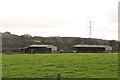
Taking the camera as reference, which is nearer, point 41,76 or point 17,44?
point 41,76

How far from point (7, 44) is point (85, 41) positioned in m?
33.3

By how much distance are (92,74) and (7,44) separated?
111389mm

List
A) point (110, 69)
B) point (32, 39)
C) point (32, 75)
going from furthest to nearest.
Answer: point (32, 39) → point (110, 69) → point (32, 75)

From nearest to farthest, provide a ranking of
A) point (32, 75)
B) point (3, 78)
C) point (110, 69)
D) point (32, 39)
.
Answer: point (3, 78)
point (32, 75)
point (110, 69)
point (32, 39)

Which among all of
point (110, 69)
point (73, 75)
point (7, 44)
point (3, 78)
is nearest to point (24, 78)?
point (3, 78)

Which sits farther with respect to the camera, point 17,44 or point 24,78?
point 17,44

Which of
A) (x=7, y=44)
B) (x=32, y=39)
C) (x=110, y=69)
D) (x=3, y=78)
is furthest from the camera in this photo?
(x=32, y=39)

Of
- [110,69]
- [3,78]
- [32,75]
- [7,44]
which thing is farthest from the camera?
[7,44]

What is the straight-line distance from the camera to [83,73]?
25297 mm

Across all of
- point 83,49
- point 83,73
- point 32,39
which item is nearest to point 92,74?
point 83,73

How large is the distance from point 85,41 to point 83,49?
41.4 meters

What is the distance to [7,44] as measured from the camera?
13338 centimetres

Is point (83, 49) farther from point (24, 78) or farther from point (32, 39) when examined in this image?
point (24, 78)

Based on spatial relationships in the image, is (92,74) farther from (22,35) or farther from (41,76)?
(22,35)
